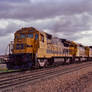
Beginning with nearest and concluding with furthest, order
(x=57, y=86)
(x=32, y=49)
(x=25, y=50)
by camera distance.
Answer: (x=57, y=86) < (x=25, y=50) < (x=32, y=49)

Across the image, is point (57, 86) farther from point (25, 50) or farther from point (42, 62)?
point (42, 62)

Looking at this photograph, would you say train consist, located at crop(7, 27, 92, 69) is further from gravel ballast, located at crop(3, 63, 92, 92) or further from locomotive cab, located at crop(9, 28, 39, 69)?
gravel ballast, located at crop(3, 63, 92, 92)

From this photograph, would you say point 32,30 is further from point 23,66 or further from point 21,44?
point 23,66

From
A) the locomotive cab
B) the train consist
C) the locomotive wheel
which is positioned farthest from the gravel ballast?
the locomotive wheel

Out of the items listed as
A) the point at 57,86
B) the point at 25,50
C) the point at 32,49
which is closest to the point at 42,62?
the point at 32,49

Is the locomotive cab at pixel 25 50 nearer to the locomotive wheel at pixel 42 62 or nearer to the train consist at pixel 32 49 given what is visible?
the train consist at pixel 32 49

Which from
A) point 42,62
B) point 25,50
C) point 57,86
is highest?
point 25,50

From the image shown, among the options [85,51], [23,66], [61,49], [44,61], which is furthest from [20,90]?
[85,51]

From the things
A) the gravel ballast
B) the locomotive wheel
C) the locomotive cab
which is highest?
the locomotive cab

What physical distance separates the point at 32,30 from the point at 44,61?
3.30 metres

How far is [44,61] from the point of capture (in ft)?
50.5

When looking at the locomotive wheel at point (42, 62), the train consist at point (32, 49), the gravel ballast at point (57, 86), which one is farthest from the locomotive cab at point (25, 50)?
the gravel ballast at point (57, 86)

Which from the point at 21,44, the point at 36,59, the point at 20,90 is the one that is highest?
the point at 21,44

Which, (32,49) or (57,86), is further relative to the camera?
(32,49)
